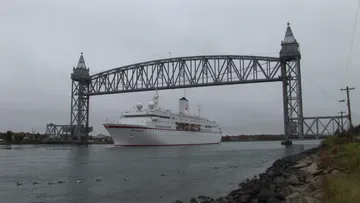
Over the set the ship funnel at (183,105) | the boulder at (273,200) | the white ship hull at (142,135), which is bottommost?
the boulder at (273,200)

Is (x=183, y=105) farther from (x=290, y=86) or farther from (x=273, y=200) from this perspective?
(x=273, y=200)

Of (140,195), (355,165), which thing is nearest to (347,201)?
(355,165)

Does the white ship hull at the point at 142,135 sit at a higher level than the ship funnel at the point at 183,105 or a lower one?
lower

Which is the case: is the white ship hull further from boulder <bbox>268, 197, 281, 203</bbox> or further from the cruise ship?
boulder <bbox>268, 197, 281, 203</bbox>

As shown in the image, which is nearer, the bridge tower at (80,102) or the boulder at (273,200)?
the boulder at (273,200)

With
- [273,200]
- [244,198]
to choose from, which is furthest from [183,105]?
[273,200]

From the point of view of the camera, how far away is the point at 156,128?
80562 millimetres

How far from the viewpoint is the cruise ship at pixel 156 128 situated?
7719 centimetres

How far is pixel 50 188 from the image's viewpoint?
20.0m

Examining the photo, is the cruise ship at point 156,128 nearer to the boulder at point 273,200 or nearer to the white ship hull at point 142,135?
the white ship hull at point 142,135

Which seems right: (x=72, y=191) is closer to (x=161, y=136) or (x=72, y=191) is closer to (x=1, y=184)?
(x=1, y=184)

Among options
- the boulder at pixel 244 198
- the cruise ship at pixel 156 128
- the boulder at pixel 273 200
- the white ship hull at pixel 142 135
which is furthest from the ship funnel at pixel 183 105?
the boulder at pixel 273 200

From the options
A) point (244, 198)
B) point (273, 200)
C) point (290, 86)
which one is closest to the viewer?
point (273, 200)

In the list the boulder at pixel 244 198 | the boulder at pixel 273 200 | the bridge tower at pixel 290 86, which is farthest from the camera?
the bridge tower at pixel 290 86
